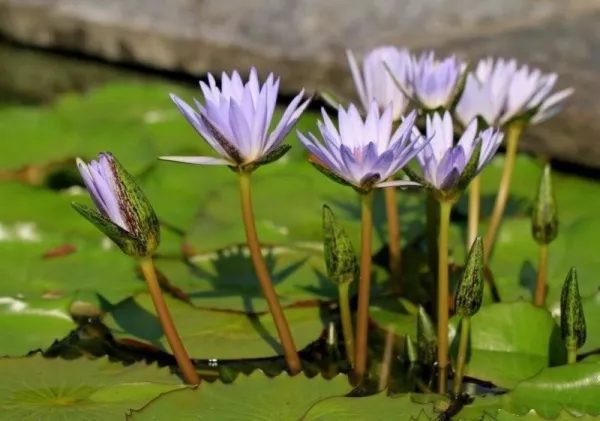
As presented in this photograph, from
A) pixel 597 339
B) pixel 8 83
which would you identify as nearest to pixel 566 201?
pixel 597 339

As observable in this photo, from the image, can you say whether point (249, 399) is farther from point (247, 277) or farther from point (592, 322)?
point (592, 322)

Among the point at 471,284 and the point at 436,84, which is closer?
the point at 471,284

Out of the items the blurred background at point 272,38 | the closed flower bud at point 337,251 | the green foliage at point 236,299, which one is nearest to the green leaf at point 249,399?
the green foliage at point 236,299

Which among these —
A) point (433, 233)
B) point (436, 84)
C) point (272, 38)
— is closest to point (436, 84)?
point (436, 84)

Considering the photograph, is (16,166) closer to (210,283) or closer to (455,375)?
(210,283)

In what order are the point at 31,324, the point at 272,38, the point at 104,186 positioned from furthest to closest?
the point at 272,38 → the point at 31,324 → the point at 104,186

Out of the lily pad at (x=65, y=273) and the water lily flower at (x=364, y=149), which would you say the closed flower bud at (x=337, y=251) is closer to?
the water lily flower at (x=364, y=149)

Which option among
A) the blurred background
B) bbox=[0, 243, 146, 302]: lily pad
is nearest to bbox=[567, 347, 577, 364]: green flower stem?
bbox=[0, 243, 146, 302]: lily pad
